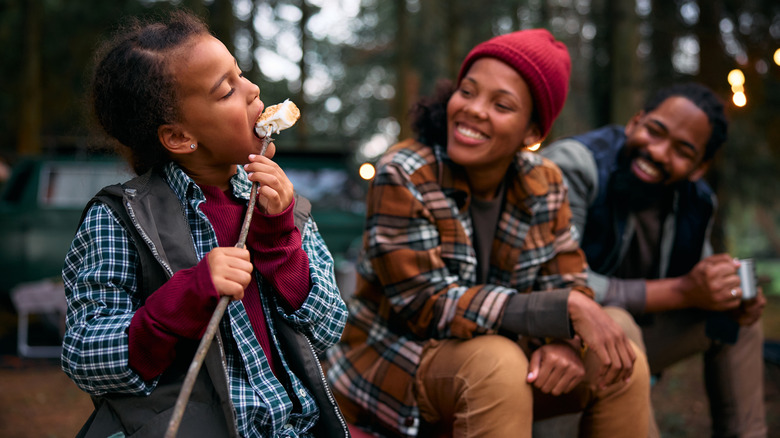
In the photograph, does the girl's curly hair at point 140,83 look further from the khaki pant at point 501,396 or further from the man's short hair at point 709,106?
the man's short hair at point 709,106

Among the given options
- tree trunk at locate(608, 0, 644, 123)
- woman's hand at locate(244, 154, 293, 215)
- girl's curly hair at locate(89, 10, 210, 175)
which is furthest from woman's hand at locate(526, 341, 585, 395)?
tree trunk at locate(608, 0, 644, 123)

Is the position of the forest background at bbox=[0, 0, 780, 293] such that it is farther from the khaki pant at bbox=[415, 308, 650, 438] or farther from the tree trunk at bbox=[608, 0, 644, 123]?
the khaki pant at bbox=[415, 308, 650, 438]

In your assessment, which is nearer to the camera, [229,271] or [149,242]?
[229,271]

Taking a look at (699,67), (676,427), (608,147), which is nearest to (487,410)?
(608,147)

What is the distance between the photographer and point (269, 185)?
4.96 ft

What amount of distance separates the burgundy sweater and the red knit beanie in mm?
1030

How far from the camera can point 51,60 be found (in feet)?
39.5

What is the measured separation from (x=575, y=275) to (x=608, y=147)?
33.9 inches

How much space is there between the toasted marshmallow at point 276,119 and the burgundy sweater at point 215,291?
21 centimetres

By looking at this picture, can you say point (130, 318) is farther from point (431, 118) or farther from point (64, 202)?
point (64, 202)

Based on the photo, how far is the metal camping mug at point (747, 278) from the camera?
268 centimetres

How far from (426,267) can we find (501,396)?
0.46 meters

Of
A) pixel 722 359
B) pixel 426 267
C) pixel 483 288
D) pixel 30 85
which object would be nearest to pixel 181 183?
pixel 426 267

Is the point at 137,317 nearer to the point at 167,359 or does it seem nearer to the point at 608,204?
the point at 167,359
